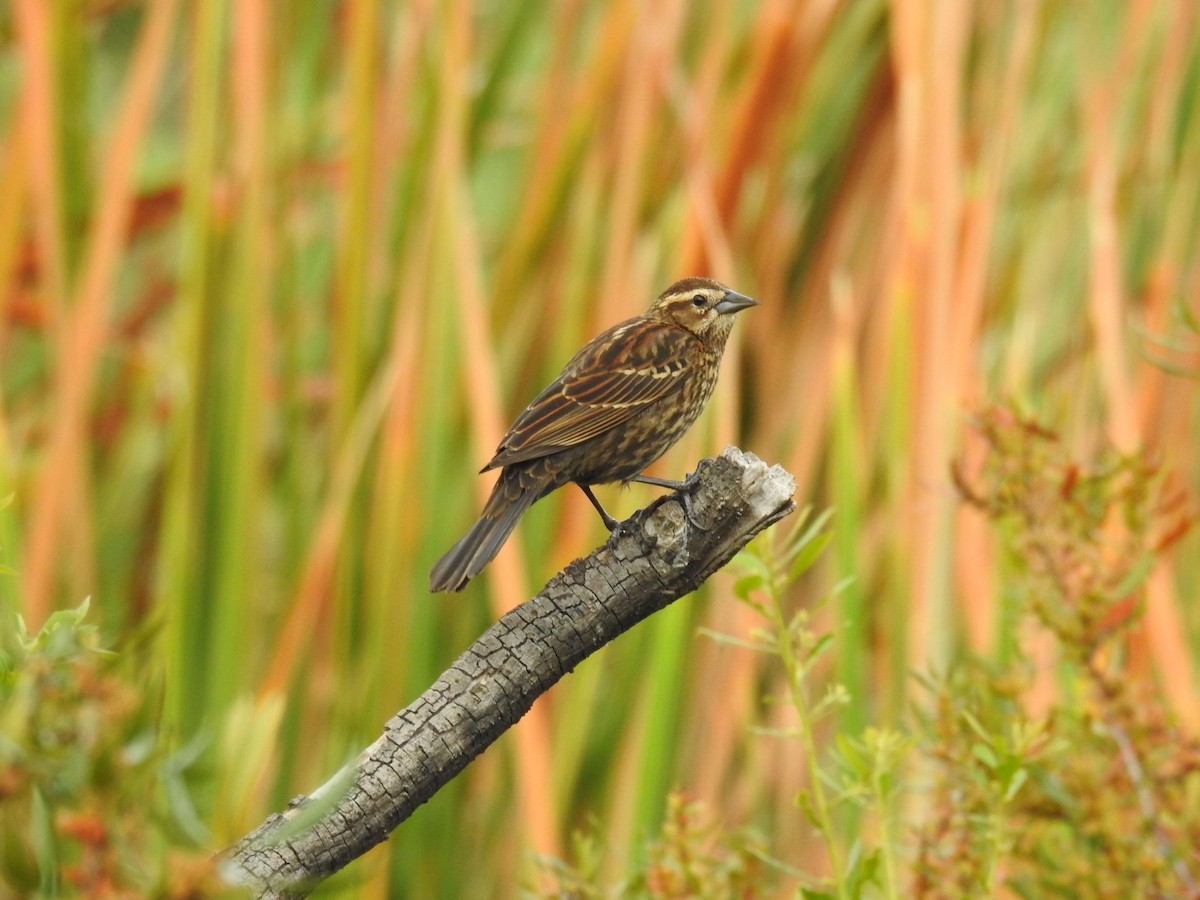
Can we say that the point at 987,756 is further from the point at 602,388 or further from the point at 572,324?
the point at 572,324

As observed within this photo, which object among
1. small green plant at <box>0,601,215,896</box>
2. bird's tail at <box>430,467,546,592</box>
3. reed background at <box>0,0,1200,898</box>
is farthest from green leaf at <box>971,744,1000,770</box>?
reed background at <box>0,0,1200,898</box>

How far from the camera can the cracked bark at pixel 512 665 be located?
1.04m

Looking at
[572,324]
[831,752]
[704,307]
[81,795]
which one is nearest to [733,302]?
[704,307]

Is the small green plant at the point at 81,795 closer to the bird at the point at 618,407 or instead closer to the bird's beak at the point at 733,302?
the bird at the point at 618,407

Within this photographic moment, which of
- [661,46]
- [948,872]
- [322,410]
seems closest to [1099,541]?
[948,872]

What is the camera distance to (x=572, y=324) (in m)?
3.03

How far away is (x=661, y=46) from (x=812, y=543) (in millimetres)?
1750

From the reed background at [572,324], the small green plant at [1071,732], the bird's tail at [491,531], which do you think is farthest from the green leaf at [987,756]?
the reed background at [572,324]

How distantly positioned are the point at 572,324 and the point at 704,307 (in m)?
0.28

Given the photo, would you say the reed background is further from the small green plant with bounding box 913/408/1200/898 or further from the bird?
the small green plant with bounding box 913/408/1200/898

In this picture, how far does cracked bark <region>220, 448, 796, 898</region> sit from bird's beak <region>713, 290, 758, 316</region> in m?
1.28

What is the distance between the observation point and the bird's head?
2.86 meters

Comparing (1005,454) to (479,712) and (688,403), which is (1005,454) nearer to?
(479,712)

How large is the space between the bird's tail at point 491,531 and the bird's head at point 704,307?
556 millimetres
